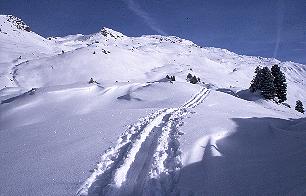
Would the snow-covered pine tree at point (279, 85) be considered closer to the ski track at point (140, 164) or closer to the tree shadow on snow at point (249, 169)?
the tree shadow on snow at point (249, 169)

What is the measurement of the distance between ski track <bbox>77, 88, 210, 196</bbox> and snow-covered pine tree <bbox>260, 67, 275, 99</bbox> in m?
23.5

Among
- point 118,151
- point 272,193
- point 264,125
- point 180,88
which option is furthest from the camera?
point 180,88

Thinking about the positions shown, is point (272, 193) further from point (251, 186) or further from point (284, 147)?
point (284, 147)

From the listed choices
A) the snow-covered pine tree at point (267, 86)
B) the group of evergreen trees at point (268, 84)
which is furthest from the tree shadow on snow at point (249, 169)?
the group of evergreen trees at point (268, 84)

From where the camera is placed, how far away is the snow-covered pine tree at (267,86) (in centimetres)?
3256

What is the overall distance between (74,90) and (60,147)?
379 inches

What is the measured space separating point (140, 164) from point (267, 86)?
91.3ft

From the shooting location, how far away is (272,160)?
8.02m

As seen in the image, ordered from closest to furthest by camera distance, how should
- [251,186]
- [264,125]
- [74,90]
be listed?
1. [251,186]
2. [264,125]
3. [74,90]

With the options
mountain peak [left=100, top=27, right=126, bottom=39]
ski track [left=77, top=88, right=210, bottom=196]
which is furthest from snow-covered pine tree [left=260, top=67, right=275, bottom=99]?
mountain peak [left=100, top=27, right=126, bottom=39]

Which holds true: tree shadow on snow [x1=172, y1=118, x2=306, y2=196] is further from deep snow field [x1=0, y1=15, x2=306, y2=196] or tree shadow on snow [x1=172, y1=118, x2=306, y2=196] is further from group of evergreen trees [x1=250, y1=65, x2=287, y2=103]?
group of evergreen trees [x1=250, y1=65, x2=287, y2=103]

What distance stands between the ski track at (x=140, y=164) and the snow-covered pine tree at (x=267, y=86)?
2348 centimetres

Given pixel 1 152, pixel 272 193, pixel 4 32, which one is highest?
pixel 4 32

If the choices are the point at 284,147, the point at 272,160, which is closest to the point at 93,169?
the point at 272,160
